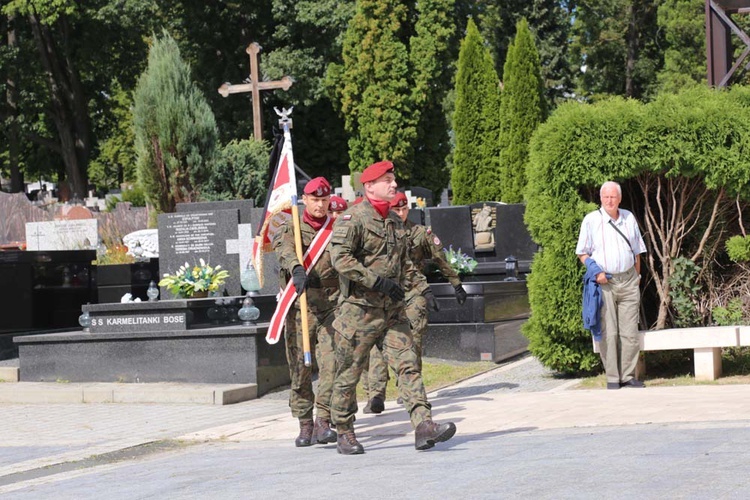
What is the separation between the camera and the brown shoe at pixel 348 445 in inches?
314

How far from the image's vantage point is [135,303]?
1281 centimetres

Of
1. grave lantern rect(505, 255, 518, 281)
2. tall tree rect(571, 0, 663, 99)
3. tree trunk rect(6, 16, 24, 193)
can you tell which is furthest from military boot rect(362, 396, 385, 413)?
tall tree rect(571, 0, 663, 99)

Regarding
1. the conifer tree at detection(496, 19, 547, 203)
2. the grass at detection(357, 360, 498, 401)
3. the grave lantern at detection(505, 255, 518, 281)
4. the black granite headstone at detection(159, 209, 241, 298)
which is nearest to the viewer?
the grass at detection(357, 360, 498, 401)

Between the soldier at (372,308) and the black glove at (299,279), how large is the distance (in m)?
0.32

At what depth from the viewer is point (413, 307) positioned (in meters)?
10.7

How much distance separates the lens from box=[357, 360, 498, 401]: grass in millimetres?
12039

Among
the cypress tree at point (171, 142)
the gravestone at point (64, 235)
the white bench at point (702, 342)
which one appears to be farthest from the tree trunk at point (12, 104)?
the white bench at point (702, 342)

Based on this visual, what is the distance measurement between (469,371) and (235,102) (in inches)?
1175

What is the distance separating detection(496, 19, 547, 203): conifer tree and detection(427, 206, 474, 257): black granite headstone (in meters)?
14.5

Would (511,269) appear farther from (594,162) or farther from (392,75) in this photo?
(392,75)

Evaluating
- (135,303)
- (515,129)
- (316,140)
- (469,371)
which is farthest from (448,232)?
(316,140)

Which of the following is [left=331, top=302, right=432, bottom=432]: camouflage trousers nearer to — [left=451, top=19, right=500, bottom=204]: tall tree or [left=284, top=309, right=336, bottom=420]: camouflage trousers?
[left=284, top=309, right=336, bottom=420]: camouflage trousers

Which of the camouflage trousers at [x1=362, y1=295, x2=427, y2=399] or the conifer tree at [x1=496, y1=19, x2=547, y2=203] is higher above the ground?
the conifer tree at [x1=496, y1=19, x2=547, y2=203]

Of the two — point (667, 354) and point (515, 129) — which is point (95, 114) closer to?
point (515, 129)
